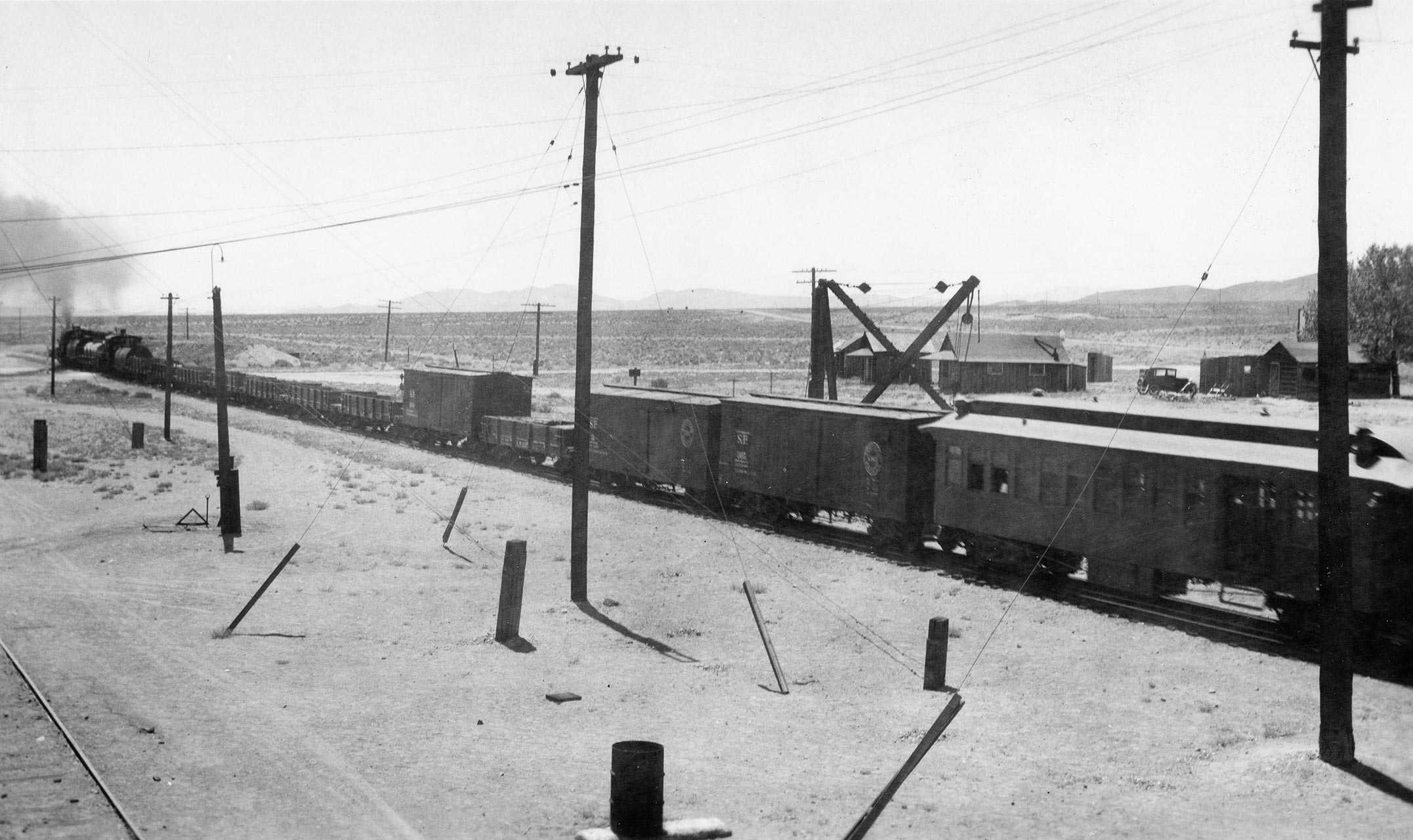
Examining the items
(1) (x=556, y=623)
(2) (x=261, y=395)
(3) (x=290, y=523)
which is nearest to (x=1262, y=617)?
(1) (x=556, y=623)

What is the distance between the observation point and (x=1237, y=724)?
11703mm

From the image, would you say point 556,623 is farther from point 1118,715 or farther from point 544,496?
point 544,496

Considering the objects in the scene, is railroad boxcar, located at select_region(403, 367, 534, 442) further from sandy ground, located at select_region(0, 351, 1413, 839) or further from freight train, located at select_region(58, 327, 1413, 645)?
sandy ground, located at select_region(0, 351, 1413, 839)

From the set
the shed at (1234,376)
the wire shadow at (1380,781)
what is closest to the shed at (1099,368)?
the shed at (1234,376)

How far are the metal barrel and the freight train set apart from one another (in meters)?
10.4

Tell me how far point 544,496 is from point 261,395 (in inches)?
1236

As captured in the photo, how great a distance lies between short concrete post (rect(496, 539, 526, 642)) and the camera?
14898 millimetres

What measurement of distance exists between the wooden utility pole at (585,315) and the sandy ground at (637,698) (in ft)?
3.16

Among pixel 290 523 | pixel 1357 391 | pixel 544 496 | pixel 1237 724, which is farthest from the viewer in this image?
pixel 1357 391

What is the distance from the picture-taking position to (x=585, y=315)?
17297 millimetres

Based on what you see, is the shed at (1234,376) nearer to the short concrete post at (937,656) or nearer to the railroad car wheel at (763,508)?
the railroad car wheel at (763,508)

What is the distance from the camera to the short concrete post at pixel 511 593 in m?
14.9

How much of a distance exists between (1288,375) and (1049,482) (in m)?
49.2

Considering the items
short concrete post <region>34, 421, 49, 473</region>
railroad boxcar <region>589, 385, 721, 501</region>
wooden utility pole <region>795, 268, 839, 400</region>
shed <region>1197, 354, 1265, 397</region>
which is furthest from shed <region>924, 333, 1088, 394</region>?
short concrete post <region>34, 421, 49, 473</region>
